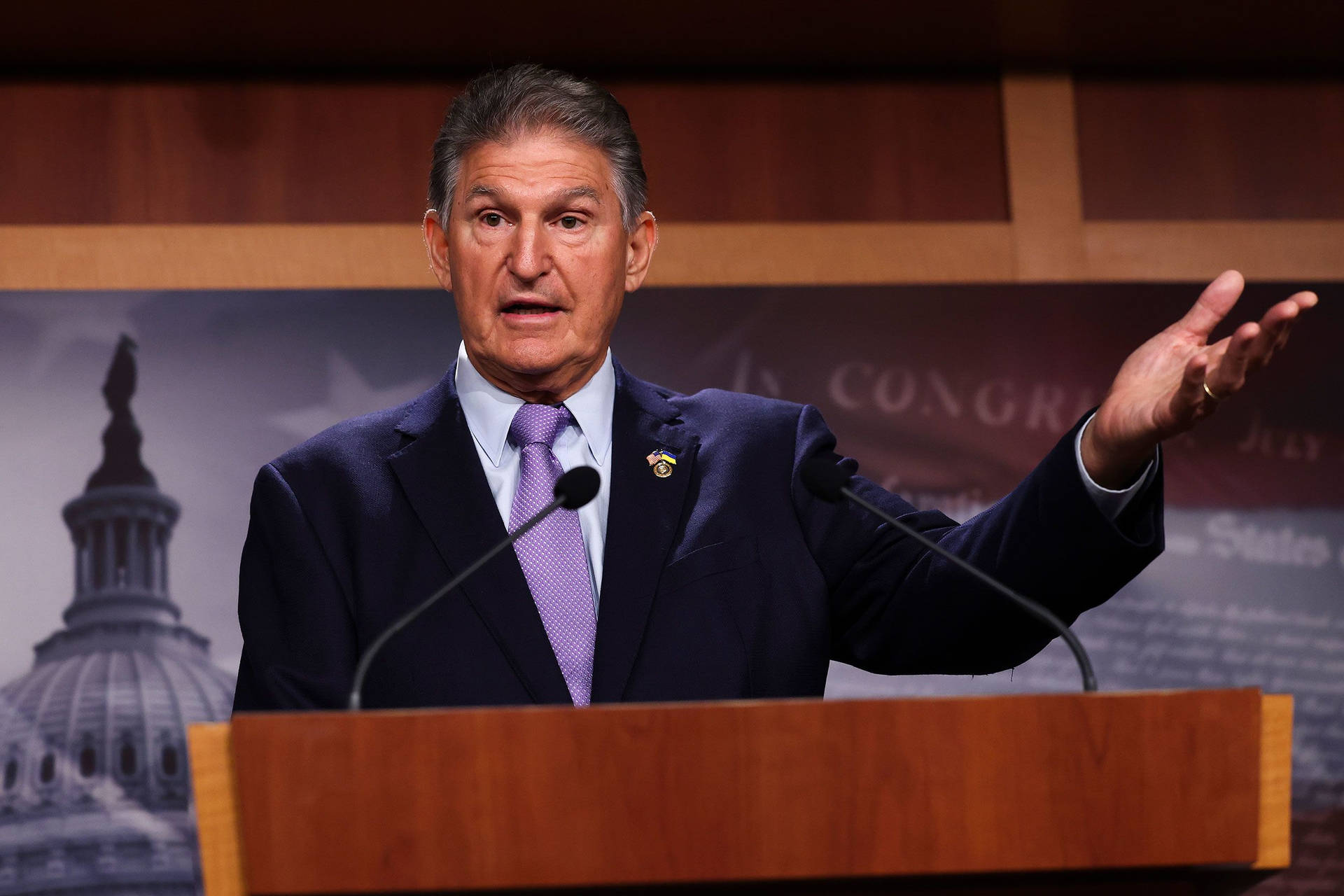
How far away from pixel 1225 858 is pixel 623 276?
3.75 feet

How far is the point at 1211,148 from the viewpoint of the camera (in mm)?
3779

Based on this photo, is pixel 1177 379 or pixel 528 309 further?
pixel 528 309

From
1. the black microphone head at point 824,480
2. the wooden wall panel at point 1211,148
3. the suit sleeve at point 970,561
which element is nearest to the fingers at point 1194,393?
the suit sleeve at point 970,561

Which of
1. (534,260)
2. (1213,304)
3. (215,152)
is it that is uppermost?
(215,152)

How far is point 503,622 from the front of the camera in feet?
5.44

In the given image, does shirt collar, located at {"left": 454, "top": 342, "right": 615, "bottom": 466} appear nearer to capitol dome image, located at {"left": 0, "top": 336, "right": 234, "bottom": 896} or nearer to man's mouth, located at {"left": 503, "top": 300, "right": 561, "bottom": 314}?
man's mouth, located at {"left": 503, "top": 300, "right": 561, "bottom": 314}

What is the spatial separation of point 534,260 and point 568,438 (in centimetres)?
22

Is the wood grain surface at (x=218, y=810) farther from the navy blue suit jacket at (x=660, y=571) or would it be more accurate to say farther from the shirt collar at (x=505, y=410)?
the shirt collar at (x=505, y=410)

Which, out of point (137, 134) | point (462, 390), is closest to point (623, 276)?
point (462, 390)

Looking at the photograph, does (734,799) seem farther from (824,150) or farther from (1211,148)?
(1211,148)

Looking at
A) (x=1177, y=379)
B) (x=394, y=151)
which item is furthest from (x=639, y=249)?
(x=394, y=151)

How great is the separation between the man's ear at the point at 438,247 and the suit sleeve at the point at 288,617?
39 cm

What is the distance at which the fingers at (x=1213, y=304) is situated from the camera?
1.46 metres

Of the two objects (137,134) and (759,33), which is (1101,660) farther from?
(137,134)
